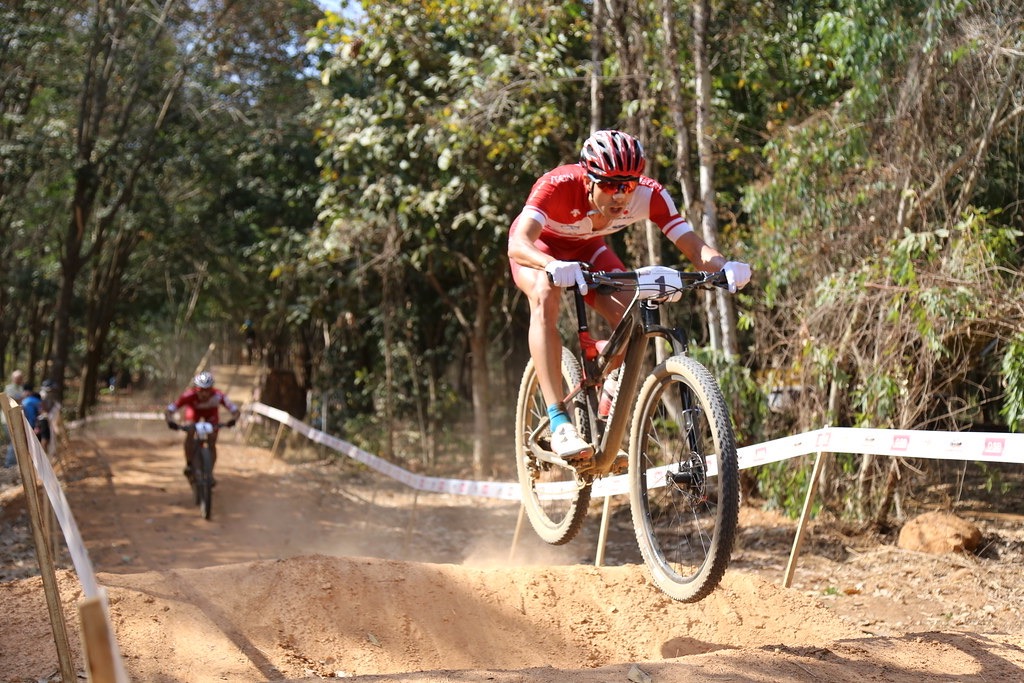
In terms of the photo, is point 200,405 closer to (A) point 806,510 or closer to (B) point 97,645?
(A) point 806,510

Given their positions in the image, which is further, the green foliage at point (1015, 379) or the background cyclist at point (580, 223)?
the green foliage at point (1015, 379)

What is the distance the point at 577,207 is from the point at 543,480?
7.69 feet

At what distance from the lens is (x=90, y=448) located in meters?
18.9

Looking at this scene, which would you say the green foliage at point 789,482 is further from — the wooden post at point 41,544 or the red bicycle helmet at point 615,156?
the wooden post at point 41,544

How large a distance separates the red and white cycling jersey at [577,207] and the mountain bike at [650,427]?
41 cm

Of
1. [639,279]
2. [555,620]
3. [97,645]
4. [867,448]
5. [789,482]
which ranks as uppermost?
[639,279]

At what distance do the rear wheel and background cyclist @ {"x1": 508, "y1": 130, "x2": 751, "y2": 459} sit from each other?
385mm

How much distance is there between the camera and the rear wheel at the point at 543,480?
228 inches

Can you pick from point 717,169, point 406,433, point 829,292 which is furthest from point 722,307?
point 406,433

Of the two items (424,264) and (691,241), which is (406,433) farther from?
(691,241)

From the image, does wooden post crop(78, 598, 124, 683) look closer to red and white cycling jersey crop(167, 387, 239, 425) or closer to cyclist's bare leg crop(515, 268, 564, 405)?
cyclist's bare leg crop(515, 268, 564, 405)

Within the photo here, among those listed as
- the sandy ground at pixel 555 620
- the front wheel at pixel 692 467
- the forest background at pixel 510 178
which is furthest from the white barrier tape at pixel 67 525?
the forest background at pixel 510 178

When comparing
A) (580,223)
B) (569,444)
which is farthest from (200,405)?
(569,444)

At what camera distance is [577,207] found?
209 inches
